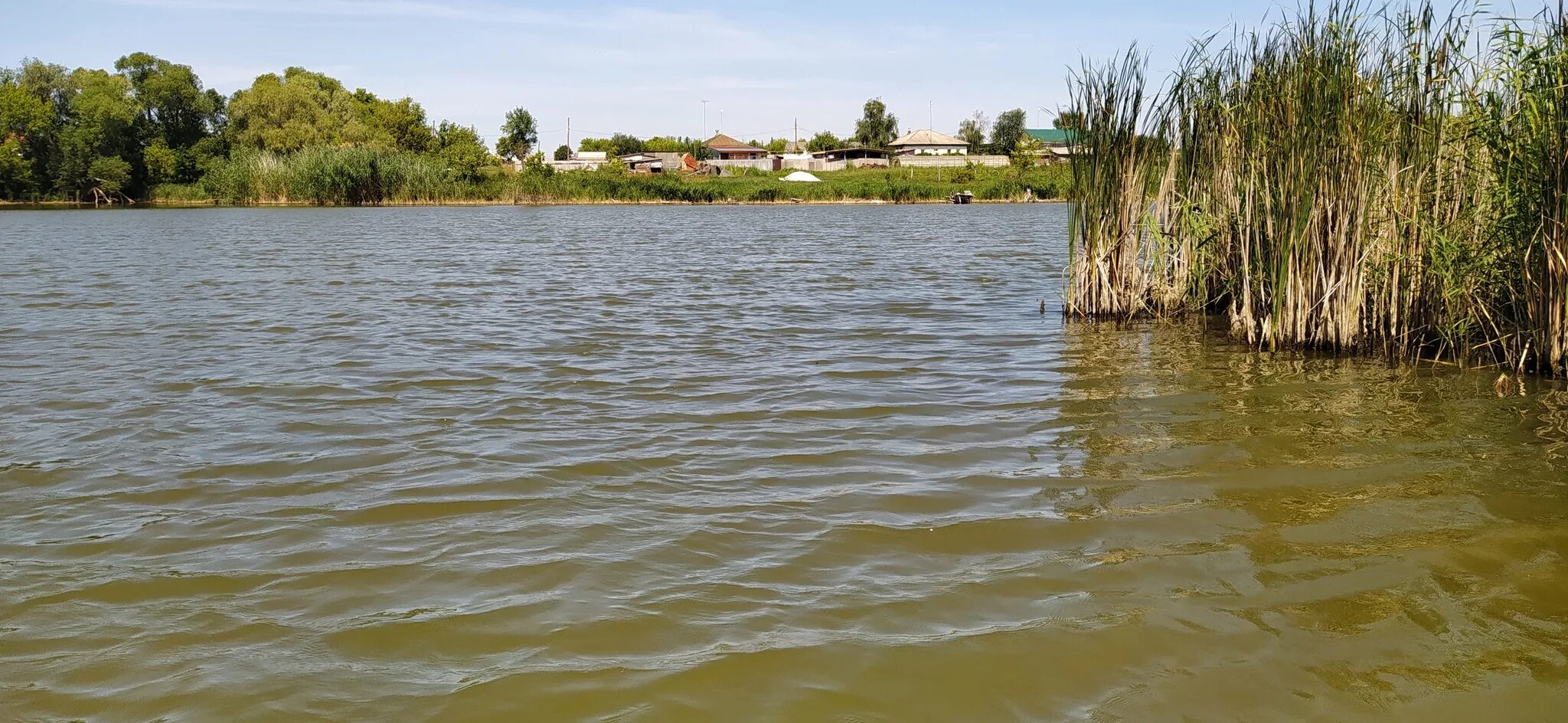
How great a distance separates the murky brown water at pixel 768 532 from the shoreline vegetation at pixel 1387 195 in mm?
489

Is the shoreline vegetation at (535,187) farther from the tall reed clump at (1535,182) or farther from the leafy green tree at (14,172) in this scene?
the tall reed clump at (1535,182)

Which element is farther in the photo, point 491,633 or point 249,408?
point 249,408

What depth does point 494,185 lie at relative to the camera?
57312 mm

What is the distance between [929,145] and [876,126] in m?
8.32

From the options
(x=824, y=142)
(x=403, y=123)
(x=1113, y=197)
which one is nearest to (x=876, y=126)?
(x=824, y=142)

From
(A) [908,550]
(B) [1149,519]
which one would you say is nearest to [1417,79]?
(B) [1149,519]

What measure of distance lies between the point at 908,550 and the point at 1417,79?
19.3 feet

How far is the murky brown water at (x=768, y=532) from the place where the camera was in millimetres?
3139

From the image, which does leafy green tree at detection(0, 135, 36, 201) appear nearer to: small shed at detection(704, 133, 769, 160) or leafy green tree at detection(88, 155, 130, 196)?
leafy green tree at detection(88, 155, 130, 196)

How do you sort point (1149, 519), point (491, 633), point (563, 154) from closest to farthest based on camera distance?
1. point (491, 633)
2. point (1149, 519)
3. point (563, 154)

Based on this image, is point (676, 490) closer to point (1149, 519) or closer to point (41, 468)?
point (1149, 519)

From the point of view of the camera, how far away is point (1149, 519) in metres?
4.65

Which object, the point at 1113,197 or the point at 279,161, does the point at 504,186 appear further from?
the point at 1113,197

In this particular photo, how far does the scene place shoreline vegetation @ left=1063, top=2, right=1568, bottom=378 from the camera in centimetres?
683
